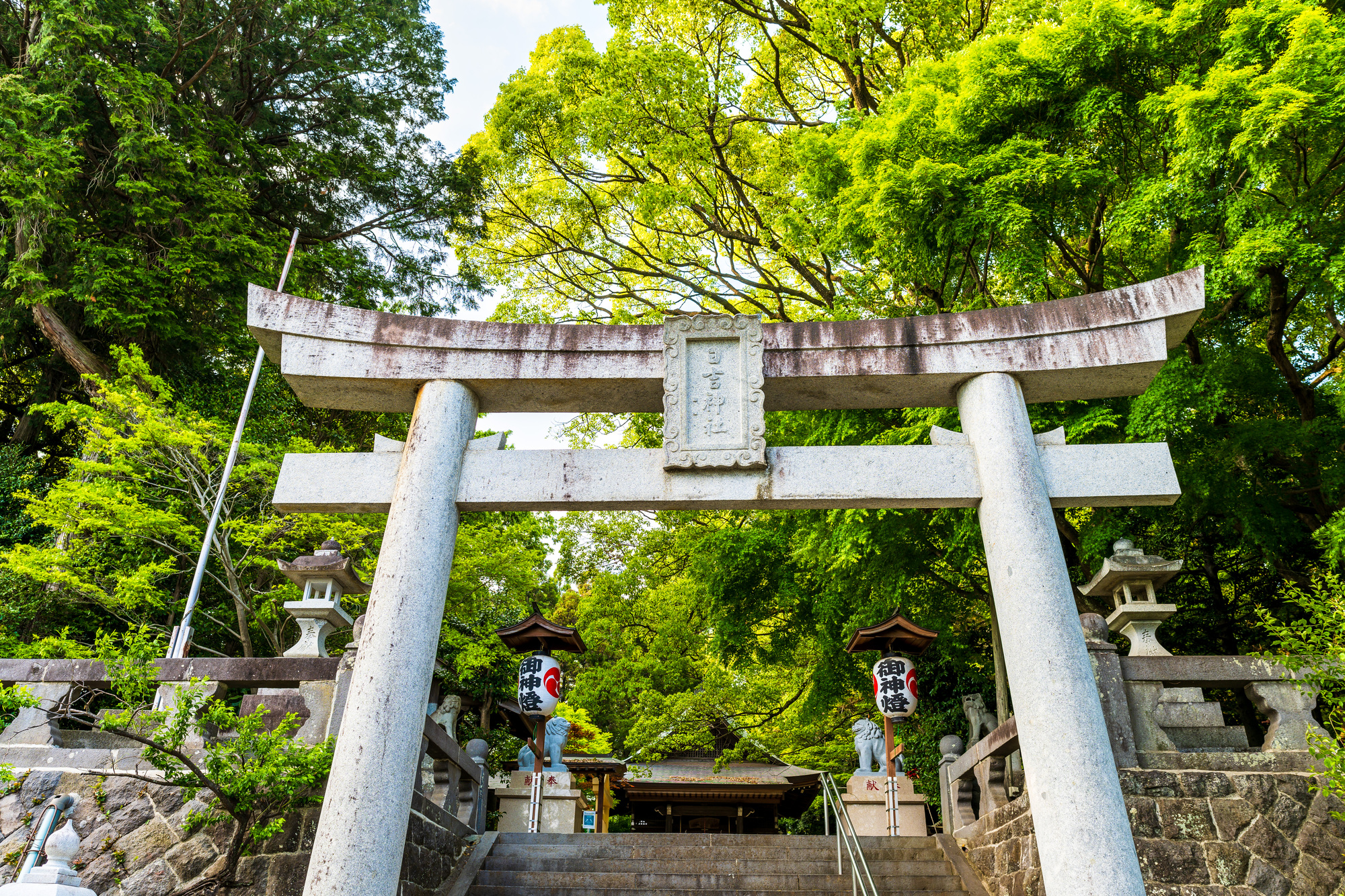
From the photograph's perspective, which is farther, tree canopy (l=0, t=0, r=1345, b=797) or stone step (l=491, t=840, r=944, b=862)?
tree canopy (l=0, t=0, r=1345, b=797)

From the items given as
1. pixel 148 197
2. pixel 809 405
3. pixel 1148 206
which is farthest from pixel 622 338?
pixel 148 197

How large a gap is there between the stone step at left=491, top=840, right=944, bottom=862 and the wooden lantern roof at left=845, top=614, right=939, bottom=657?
98.0 inches

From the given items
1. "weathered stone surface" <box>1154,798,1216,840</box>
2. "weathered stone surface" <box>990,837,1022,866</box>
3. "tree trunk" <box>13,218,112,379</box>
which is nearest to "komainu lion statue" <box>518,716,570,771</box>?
"weathered stone surface" <box>990,837,1022,866</box>

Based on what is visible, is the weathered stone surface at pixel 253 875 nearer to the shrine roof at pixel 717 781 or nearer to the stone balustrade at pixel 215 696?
the stone balustrade at pixel 215 696

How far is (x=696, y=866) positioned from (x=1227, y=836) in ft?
13.6

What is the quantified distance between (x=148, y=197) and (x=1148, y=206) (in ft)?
51.5

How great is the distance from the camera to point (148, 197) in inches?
594

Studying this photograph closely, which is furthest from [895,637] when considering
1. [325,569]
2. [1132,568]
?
[325,569]

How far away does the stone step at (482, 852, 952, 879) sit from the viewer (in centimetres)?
740

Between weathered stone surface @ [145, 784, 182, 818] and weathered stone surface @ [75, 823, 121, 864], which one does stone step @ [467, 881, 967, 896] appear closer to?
weathered stone surface @ [145, 784, 182, 818]

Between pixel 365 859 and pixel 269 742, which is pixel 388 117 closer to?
pixel 269 742

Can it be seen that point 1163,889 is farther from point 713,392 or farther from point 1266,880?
point 713,392

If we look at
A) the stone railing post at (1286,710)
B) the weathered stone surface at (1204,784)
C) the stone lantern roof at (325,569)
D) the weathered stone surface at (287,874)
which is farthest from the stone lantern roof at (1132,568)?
the weathered stone surface at (287,874)

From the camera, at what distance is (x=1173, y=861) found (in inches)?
238
